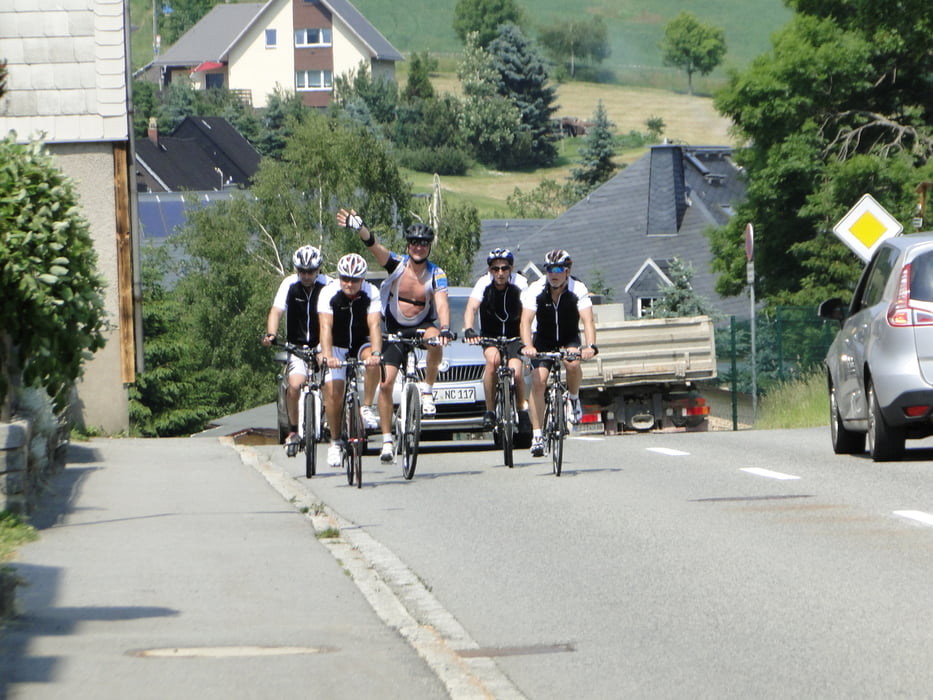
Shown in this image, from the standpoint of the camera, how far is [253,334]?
65812mm

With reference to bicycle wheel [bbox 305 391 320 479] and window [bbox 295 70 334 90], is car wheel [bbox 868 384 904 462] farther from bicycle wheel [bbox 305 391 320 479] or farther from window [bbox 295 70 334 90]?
window [bbox 295 70 334 90]

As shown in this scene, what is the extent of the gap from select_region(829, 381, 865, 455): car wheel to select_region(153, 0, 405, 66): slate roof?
438 feet

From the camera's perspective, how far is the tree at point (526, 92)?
129 m

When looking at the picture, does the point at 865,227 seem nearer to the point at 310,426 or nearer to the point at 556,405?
the point at 556,405

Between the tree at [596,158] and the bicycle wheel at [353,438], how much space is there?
86310 millimetres

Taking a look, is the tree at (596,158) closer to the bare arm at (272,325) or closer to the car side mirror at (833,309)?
the car side mirror at (833,309)

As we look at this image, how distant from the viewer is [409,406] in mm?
13148

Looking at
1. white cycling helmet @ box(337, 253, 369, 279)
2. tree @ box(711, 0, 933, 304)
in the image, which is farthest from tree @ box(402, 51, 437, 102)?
white cycling helmet @ box(337, 253, 369, 279)

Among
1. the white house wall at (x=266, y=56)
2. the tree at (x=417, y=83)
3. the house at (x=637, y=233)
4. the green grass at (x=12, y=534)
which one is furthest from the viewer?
the white house wall at (x=266, y=56)

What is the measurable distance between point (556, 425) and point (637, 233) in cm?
6384

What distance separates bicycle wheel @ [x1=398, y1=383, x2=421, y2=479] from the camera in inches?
516

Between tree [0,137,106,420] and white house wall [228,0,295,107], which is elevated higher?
white house wall [228,0,295,107]

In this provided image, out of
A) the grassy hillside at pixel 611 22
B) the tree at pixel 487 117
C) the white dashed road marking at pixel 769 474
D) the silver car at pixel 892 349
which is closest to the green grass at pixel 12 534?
the white dashed road marking at pixel 769 474

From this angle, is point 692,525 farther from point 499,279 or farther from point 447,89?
point 447,89
